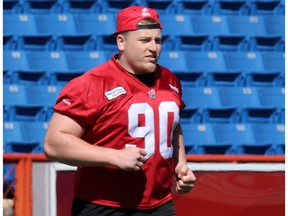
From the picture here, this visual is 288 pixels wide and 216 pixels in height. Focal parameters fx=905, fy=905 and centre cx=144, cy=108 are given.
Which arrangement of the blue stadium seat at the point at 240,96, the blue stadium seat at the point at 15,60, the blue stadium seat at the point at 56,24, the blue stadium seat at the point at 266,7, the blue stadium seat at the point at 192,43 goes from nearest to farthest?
the blue stadium seat at the point at 15,60
the blue stadium seat at the point at 240,96
the blue stadium seat at the point at 56,24
the blue stadium seat at the point at 192,43
the blue stadium seat at the point at 266,7

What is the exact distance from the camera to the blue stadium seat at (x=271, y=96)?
29.9ft

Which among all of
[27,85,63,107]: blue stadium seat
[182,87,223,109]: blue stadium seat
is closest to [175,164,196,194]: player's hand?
[27,85,63,107]: blue stadium seat

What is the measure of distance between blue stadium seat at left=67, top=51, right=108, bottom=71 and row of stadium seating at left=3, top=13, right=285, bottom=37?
0.99 ft

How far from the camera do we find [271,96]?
914 cm

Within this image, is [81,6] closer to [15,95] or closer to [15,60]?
[15,60]

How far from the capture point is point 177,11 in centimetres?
956

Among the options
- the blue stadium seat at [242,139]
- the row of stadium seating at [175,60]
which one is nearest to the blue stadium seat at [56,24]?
the row of stadium seating at [175,60]

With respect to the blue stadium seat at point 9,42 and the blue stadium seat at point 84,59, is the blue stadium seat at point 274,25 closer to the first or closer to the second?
the blue stadium seat at point 84,59

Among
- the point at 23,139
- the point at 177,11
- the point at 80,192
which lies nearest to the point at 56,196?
the point at 80,192

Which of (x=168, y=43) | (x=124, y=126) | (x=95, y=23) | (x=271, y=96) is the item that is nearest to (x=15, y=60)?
(x=95, y=23)

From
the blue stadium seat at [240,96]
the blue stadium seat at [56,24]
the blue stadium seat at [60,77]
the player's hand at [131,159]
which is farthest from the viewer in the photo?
the blue stadium seat at [56,24]

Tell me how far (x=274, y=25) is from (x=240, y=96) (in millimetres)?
1074

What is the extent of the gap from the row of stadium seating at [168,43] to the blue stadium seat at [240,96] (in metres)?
0.55

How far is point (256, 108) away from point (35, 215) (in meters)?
4.36
